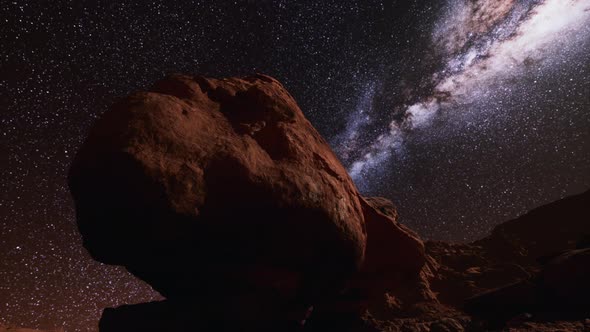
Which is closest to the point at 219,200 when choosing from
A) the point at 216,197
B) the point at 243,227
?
the point at 216,197

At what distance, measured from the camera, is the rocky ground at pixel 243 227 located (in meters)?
4.86

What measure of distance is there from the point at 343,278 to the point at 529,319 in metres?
5.07

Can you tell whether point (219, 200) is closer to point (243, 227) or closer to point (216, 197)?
point (216, 197)

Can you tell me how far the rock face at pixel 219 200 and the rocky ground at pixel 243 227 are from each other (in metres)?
0.03

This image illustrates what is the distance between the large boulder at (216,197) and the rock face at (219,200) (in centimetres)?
2

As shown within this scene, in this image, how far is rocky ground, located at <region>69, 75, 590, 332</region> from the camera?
4859 mm

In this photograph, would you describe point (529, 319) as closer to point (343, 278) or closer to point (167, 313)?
point (343, 278)

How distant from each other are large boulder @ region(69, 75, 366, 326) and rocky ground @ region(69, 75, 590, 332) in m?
0.03

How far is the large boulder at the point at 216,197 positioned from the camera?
4.79 m

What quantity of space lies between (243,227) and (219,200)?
777 mm

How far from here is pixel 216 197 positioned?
5285 millimetres

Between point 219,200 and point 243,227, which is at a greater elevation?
point 219,200

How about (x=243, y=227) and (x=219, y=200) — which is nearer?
(x=219, y=200)

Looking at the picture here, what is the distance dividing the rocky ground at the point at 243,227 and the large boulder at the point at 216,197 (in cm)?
3
